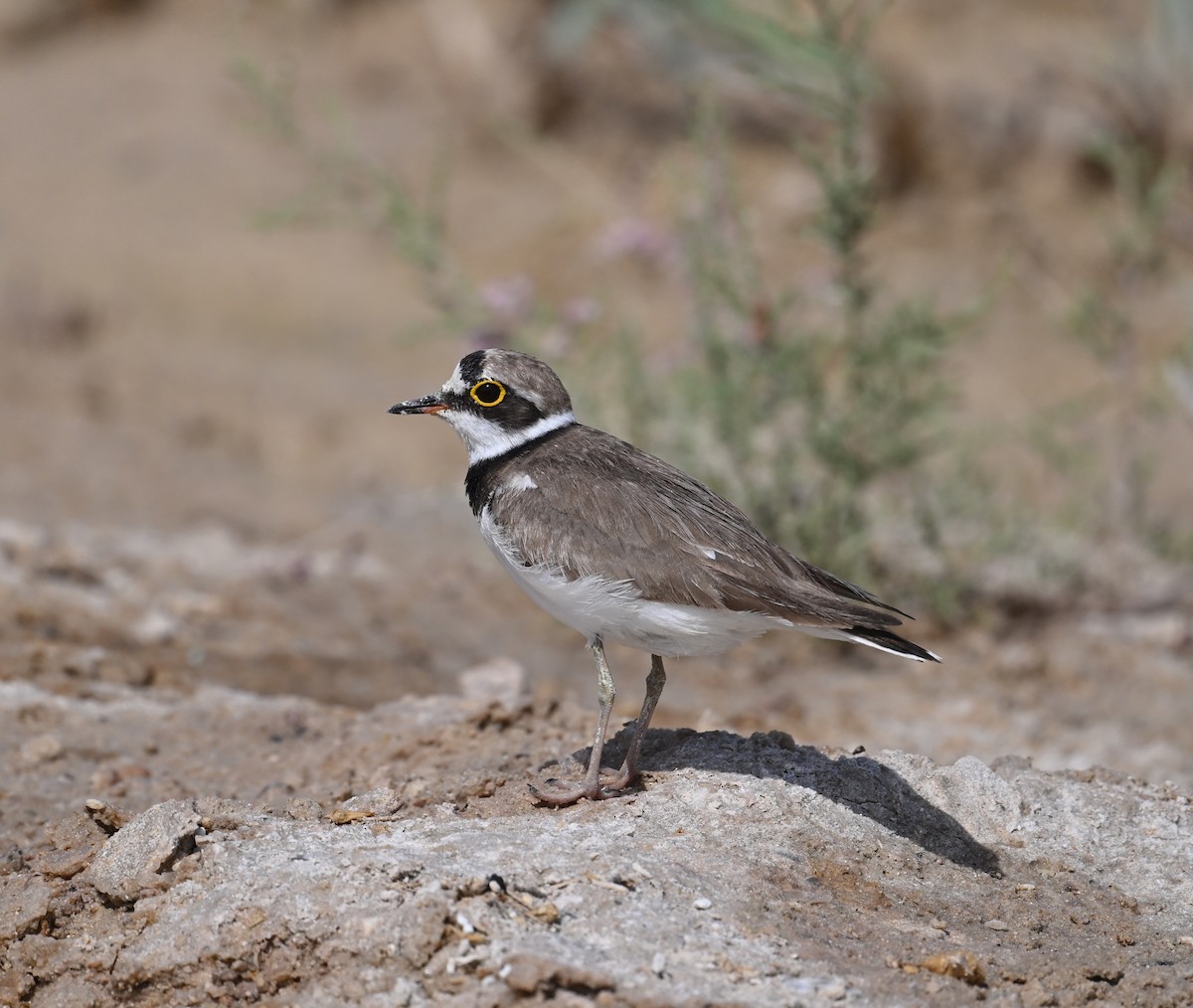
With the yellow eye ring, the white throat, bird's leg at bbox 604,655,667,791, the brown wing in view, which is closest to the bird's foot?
bird's leg at bbox 604,655,667,791

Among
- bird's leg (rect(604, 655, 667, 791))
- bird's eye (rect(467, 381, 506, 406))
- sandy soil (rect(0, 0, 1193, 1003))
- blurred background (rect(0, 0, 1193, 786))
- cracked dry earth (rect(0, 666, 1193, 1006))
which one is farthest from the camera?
blurred background (rect(0, 0, 1193, 786))

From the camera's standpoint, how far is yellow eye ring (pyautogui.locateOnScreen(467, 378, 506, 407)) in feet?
15.4

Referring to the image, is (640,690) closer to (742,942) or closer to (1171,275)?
Result: (742,942)

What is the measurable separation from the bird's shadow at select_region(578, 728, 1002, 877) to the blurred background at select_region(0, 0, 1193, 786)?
113cm

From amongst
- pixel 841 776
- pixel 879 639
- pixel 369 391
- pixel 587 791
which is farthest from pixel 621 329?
pixel 369 391

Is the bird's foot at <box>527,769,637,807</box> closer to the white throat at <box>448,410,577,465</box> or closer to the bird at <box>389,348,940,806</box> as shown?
the bird at <box>389,348,940,806</box>

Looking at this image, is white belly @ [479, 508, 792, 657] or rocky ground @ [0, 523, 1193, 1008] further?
white belly @ [479, 508, 792, 657]

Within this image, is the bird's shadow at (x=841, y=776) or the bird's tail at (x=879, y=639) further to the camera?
the bird's shadow at (x=841, y=776)

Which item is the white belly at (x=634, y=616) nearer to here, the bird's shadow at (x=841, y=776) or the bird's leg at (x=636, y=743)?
the bird's leg at (x=636, y=743)

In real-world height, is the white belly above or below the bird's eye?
below

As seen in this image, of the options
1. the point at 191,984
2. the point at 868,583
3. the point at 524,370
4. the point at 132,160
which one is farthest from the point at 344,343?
the point at 191,984

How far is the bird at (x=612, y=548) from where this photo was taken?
414cm

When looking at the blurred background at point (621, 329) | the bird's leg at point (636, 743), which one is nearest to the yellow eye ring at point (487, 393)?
the bird's leg at point (636, 743)

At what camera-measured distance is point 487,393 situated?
4715 millimetres
